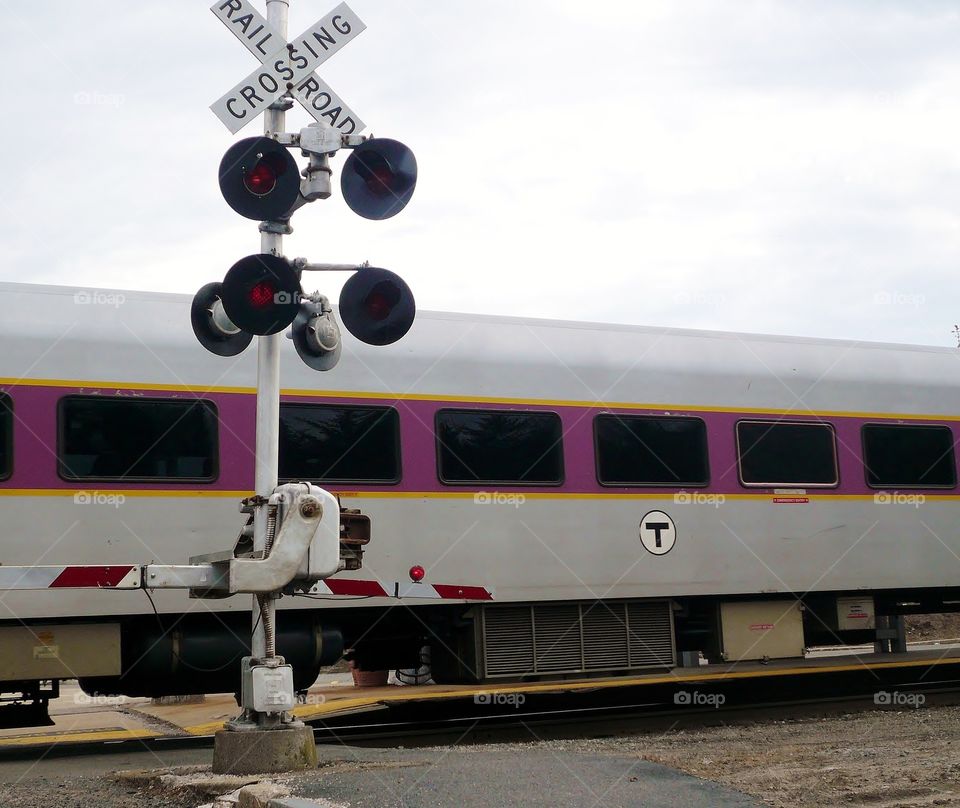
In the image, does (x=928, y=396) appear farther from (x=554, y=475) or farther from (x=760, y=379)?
(x=554, y=475)

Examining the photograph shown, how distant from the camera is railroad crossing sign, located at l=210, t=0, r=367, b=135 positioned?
20.4 ft

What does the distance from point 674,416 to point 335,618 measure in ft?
11.5

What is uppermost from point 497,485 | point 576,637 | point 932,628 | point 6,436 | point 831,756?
point 6,436

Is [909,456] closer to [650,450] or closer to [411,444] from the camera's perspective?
[650,450]

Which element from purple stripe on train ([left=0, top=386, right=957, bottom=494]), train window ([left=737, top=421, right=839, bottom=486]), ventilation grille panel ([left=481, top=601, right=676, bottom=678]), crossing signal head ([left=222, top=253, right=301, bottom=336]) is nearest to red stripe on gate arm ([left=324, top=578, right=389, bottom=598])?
crossing signal head ([left=222, top=253, right=301, bottom=336])

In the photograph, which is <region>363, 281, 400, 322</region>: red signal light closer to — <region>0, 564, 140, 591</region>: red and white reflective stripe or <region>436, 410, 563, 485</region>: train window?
<region>0, 564, 140, 591</region>: red and white reflective stripe

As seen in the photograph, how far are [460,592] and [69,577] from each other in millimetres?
3183


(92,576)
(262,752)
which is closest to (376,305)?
(92,576)

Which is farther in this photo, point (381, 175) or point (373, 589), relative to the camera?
point (373, 589)

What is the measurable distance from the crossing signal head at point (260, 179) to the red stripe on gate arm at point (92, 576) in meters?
1.93

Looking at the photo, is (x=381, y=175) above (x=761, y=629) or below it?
above

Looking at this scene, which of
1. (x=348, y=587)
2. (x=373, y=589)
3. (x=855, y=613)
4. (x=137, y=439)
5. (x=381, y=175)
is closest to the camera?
(x=381, y=175)

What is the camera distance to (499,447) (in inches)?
381

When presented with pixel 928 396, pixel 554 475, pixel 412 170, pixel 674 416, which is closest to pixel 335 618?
pixel 554 475
